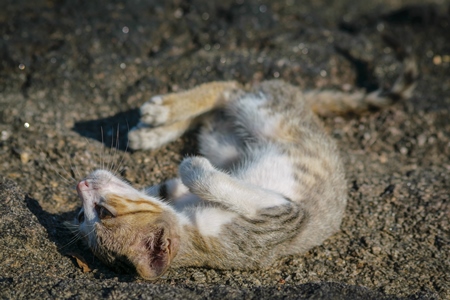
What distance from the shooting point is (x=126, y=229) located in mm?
4074

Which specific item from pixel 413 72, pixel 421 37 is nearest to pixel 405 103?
pixel 413 72

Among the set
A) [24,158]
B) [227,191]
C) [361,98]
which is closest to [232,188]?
[227,191]

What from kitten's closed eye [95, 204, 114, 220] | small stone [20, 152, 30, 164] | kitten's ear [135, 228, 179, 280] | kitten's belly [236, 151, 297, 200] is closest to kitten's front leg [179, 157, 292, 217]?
kitten's belly [236, 151, 297, 200]

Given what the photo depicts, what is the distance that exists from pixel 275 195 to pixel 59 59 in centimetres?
297

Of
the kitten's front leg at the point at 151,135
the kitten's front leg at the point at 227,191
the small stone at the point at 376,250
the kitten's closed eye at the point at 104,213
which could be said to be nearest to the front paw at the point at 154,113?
the kitten's front leg at the point at 151,135

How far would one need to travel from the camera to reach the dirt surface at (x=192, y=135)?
413cm

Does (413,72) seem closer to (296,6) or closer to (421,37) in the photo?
(421,37)

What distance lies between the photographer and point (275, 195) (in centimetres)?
455

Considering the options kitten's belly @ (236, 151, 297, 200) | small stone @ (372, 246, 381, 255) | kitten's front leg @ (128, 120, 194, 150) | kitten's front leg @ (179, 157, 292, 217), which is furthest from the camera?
kitten's front leg @ (128, 120, 194, 150)

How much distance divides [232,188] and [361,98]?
7.72 feet

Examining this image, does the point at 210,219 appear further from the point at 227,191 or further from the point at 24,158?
the point at 24,158

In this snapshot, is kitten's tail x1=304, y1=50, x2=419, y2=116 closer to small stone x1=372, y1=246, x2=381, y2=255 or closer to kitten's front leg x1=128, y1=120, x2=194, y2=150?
kitten's front leg x1=128, y1=120, x2=194, y2=150

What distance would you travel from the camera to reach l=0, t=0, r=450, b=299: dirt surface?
4.13 m

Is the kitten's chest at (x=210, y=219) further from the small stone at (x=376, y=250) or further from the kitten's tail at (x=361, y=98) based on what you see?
the kitten's tail at (x=361, y=98)
